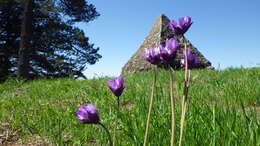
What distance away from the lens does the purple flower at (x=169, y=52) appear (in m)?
1.23

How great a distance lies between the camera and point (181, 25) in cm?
144

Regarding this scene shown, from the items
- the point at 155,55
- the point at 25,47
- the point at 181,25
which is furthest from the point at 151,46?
the point at 155,55

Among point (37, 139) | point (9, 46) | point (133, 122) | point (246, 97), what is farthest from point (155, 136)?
point (9, 46)

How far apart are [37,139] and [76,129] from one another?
0.38 meters

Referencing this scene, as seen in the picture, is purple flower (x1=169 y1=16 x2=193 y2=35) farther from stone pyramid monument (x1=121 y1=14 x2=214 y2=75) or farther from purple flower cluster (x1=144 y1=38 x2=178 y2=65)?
stone pyramid monument (x1=121 y1=14 x2=214 y2=75)

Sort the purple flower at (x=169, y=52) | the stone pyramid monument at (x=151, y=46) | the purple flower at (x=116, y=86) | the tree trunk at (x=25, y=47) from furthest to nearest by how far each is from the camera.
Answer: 1. the tree trunk at (x=25, y=47)
2. the stone pyramid monument at (x=151, y=46)
3. the purple flower at (x=116, y=86)
4. the purple flower at (x=169, y=52)

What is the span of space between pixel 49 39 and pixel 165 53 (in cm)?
1719

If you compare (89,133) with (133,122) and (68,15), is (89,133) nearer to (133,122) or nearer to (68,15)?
(133,122)

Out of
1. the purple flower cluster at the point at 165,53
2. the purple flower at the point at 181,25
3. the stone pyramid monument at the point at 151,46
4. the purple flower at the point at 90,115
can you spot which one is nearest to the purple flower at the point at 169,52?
the purple flower cluster at the point at 165,53

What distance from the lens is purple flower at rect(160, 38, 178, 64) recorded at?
48.6 inches

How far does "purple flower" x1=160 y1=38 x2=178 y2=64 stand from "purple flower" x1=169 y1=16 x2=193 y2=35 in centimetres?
18

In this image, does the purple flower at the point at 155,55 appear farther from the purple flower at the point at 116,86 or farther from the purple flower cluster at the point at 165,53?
the purple flower at the point at 116,86

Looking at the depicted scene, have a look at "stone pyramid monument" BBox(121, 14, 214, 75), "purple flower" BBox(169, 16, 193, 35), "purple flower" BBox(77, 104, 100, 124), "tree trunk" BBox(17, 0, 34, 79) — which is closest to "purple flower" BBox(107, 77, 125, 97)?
"purple flower" BBox(77, 104, 100, 124)

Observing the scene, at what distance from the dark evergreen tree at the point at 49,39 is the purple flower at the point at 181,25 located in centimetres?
1604
